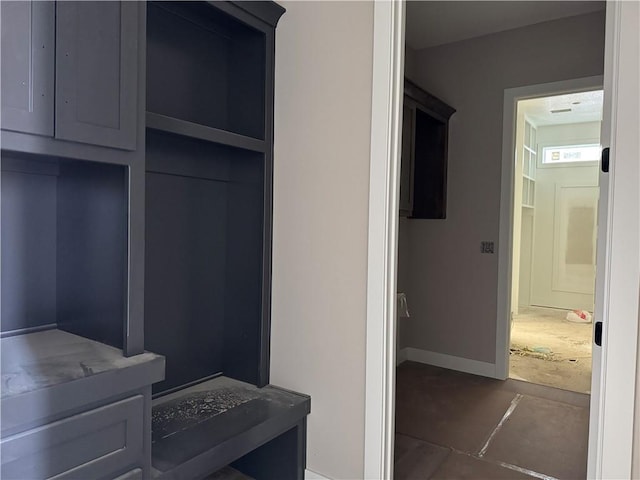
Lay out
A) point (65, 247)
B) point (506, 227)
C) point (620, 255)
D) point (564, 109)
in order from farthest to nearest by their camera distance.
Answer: point (564, 109), point (506, 227), point (65, 247), point (620, 255)

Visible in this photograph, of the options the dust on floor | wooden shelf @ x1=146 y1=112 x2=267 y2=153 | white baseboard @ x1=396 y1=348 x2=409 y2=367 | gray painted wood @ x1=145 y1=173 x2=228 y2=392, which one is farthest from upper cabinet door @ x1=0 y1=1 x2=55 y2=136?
the dust on floor

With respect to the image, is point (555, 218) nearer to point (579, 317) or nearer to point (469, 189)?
point (579, 317)

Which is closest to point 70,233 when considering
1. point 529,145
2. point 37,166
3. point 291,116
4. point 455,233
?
point 37,166

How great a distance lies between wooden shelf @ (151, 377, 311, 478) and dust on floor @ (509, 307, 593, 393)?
8.21 feet

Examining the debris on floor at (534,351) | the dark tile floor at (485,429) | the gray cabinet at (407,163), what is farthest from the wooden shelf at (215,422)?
the debris on floor at (534,351)

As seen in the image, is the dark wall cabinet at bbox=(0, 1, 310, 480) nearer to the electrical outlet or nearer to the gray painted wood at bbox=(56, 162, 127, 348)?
the gray painted wood at bbox=(56, 162, 127, 348)

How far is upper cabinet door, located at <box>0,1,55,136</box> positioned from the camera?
115 cm

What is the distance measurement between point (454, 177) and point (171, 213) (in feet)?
8.55

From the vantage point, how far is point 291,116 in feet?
6.86

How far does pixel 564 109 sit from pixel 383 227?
495 cm

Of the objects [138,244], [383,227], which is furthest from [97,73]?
[383,227]

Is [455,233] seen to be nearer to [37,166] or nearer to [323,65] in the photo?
[323,65]

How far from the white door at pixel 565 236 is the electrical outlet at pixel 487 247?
11.8ft

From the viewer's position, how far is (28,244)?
64.2 inches
